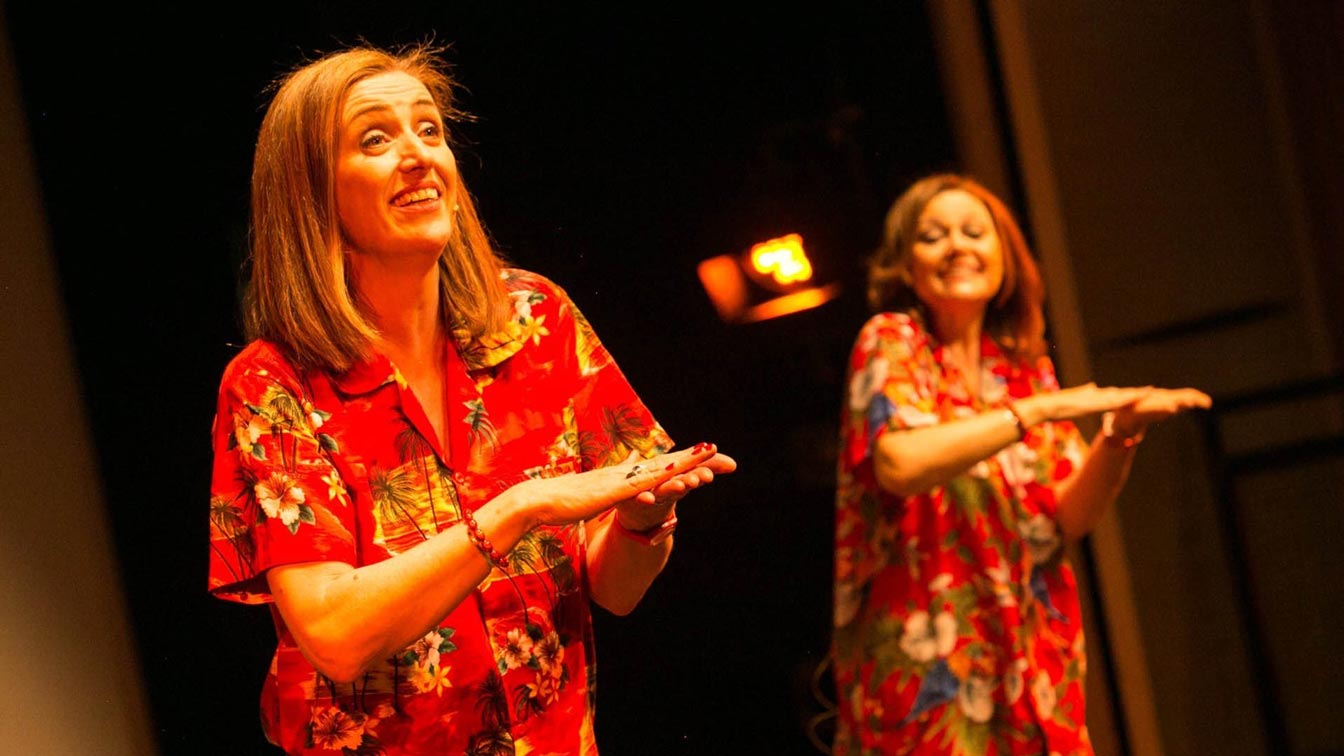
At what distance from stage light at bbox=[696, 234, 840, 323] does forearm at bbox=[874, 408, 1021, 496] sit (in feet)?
0.57

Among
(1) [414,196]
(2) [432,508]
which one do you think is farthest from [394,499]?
(1) [414,196]

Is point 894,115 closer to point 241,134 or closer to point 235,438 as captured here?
point 241,134

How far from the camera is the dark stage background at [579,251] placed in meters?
1.22

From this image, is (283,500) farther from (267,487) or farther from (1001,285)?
(1001,285)

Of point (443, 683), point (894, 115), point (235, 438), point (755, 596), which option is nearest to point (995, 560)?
point (755, 596)

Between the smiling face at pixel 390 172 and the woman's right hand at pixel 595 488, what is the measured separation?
0.23 m

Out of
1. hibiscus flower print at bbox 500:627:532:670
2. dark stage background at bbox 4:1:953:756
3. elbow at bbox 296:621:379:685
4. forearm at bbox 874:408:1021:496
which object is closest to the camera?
elbow at bbox 296:621:379:685

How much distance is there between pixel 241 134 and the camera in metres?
1.21

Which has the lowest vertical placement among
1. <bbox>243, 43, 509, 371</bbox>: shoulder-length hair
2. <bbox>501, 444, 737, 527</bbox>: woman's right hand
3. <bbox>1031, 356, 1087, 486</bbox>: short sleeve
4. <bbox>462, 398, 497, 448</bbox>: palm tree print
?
<bbox>1031, 356, 1087, 486</bbox>: short sleeve

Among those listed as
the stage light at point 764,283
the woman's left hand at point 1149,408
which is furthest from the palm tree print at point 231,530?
the woman's left hand at point 1149,408

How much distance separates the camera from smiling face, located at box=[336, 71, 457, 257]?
1.07 metres

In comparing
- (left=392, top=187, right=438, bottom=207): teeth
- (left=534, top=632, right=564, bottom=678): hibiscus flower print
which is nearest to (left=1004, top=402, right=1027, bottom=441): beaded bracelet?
(left=534, top=632, right=564, bottom=678): hibiscus flower print

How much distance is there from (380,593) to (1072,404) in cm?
75

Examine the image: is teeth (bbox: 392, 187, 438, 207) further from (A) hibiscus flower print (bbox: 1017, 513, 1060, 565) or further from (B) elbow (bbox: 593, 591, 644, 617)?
(A) hibiscus flower print (bbox: 1017, 513, 1060, 565)
